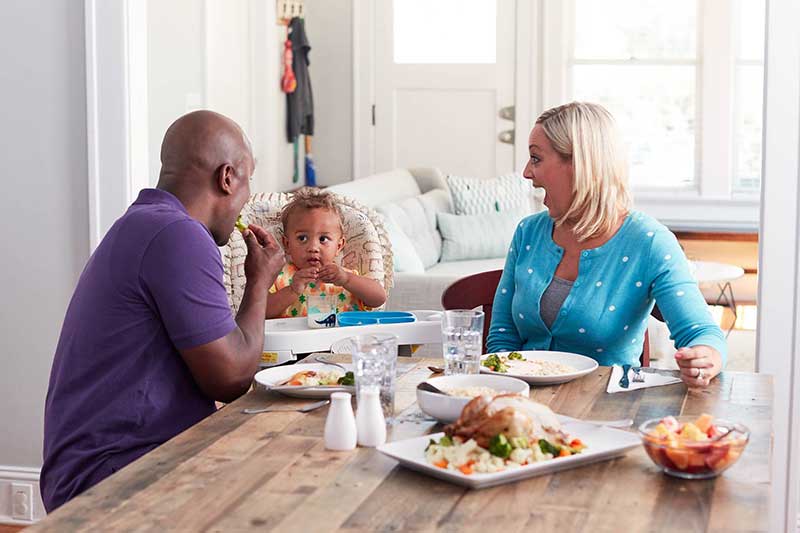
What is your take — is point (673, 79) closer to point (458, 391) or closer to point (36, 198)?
point (36, 198)

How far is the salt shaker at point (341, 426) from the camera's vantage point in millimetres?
1687

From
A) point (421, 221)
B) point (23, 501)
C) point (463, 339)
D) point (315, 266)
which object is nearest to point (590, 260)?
point (463, 339)

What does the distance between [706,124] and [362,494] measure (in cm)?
609

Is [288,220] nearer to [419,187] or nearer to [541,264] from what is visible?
[541,264]

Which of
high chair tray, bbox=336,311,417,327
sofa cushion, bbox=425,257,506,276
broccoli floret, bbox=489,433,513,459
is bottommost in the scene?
sofa cushion, bbox=425,257,506,276

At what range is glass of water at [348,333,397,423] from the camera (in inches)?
70.3

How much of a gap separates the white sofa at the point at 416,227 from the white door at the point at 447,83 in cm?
56

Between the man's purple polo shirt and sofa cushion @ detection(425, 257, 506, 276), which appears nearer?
the man's purple polo shirt

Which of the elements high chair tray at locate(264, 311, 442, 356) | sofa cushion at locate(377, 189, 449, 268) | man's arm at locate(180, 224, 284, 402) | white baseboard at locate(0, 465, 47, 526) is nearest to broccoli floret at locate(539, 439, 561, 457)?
man's arm at locate(180, 224, 284, 402)

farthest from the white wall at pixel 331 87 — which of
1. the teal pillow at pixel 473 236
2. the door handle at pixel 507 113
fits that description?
the teal pillow at pixel 473 236

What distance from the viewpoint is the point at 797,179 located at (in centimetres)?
280

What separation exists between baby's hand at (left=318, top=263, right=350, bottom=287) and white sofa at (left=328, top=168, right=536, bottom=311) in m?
1.55

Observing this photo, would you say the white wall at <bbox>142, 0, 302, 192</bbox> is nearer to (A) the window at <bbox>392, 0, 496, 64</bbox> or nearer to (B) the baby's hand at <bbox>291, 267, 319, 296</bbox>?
(A) the window at <bbox>392, 0, 496, 64</bbox>

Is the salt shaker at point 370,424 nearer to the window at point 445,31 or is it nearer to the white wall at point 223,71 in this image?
the white wall at point 223,71
